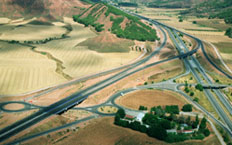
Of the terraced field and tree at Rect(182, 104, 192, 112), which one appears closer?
tree at Rect(182, 104, 192, 112)

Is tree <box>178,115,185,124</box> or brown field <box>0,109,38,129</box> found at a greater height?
tree <box>178,115,185,124</box>

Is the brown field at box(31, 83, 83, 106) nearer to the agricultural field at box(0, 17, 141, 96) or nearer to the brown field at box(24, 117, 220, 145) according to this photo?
the agricultural field at box(0, 17, 141, 96)

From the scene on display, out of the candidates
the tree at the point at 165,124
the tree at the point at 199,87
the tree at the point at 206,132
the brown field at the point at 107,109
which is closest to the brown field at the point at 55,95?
the brown field at the point at 107,109

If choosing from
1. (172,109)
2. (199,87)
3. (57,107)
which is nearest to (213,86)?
(199,87)

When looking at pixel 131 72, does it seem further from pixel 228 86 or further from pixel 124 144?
pixel 124 144

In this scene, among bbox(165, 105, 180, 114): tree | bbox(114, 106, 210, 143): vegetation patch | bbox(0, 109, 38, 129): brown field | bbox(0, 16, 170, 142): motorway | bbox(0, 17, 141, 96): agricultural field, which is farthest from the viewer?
bbox(0, 17, 141, 96): agricultural field

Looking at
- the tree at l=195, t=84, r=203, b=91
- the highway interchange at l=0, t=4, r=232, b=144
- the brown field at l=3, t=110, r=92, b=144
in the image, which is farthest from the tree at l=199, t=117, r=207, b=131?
the brown field at l=3, t=110, r=92, b=144

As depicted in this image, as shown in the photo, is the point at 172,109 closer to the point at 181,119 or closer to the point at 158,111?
the point at 158,111

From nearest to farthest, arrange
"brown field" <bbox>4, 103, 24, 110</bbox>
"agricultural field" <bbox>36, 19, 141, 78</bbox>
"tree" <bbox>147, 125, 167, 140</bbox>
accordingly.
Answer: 1. "tree" <bbox>147, 125, 167, 140</bbox>
2. "brown field" <bbox>4, 103, 24, 110</bbox>
3. "agricultural field" <bbox>36, 19, 141, 78</bbox>
